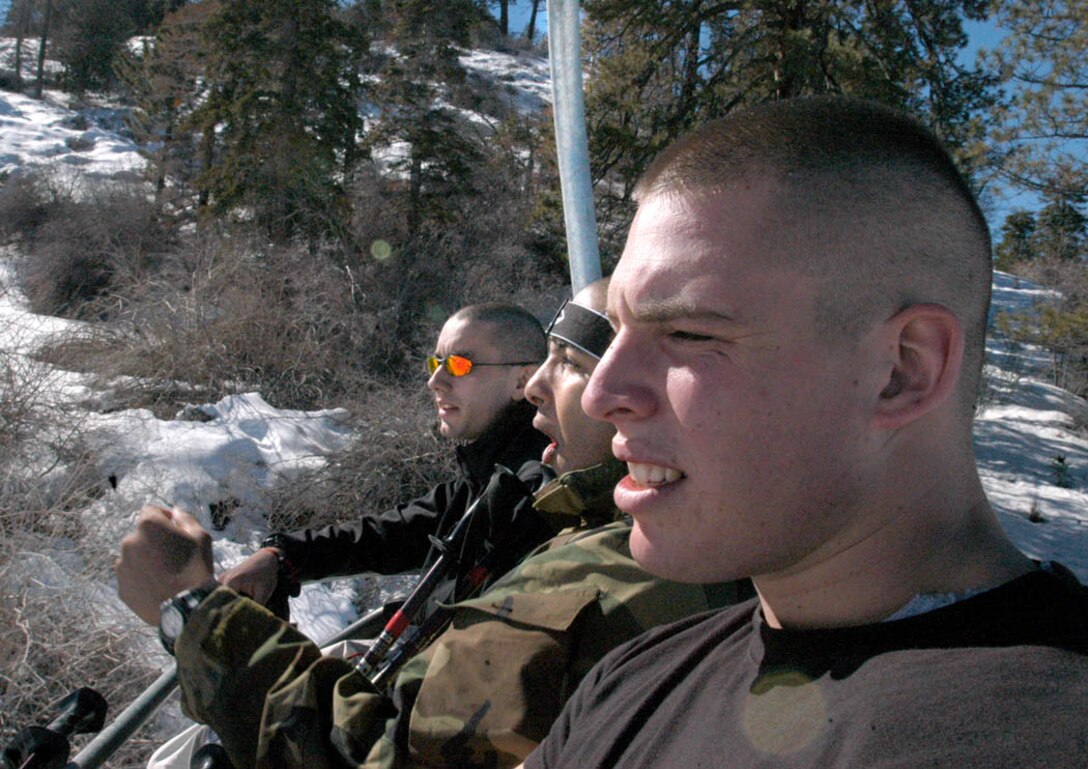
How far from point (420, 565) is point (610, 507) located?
4.39 feet

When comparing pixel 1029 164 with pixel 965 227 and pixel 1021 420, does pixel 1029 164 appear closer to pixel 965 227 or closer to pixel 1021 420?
pixel 1021 420

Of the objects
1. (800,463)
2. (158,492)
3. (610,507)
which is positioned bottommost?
(158,492)

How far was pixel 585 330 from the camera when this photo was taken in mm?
2355

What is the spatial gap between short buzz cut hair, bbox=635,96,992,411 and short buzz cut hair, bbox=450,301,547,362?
223 centimetres

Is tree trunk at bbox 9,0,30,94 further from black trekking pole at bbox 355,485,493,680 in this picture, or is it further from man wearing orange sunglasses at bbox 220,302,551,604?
black trekking pole at bbox 355,485,493,680

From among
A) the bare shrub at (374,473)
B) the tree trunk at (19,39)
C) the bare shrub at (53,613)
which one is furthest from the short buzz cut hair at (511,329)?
the tree trunk at (19,39)

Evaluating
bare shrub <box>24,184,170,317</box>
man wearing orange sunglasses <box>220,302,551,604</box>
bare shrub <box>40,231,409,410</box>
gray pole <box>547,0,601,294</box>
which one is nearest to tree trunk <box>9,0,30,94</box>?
bare shrub <box>24,184,170,317</box>

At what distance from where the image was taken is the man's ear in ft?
2.97

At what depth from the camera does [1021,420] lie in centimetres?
1070

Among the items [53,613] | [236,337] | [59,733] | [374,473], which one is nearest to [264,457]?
[374,473]

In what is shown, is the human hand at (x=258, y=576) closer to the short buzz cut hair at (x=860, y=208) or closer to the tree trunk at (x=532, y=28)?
the short buzz cut hair at (x=860, y=208)

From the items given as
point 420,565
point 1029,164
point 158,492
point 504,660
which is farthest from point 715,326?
point 1029,164

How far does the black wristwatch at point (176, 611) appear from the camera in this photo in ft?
5.93

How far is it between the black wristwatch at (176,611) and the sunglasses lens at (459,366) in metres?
1.54
